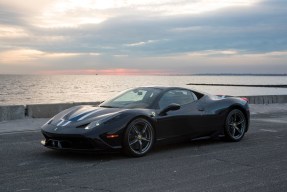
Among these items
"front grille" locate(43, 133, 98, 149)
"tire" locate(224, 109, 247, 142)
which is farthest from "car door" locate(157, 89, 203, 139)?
"front grille" locate(43, 133, 98, 149)

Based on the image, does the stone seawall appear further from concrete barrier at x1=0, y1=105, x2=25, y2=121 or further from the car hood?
the car hood

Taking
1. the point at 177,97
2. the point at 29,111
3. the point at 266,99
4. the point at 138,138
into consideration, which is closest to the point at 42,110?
the point at 29,111

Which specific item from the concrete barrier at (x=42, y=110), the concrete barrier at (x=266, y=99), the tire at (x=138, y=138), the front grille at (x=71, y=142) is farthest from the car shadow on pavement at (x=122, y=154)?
the concrete barrier at (x=266, y=99)

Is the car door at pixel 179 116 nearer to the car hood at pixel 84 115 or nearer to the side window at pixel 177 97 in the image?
the side window at pixel 177 97

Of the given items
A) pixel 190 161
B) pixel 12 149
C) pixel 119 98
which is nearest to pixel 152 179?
pixel 190 161

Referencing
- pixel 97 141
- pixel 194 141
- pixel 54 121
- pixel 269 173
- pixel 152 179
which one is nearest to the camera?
pixel 152 179

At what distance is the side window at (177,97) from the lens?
7889mm

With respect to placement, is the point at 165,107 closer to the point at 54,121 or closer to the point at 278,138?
Result: the point at 54,121

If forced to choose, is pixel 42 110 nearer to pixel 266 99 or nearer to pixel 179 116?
pixel 179 116

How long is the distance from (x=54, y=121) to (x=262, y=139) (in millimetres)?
4618

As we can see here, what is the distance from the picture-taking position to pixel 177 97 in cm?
820

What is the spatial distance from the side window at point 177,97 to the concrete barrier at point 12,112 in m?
6.24

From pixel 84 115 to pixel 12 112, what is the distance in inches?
244

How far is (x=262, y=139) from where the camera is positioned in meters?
9.34
